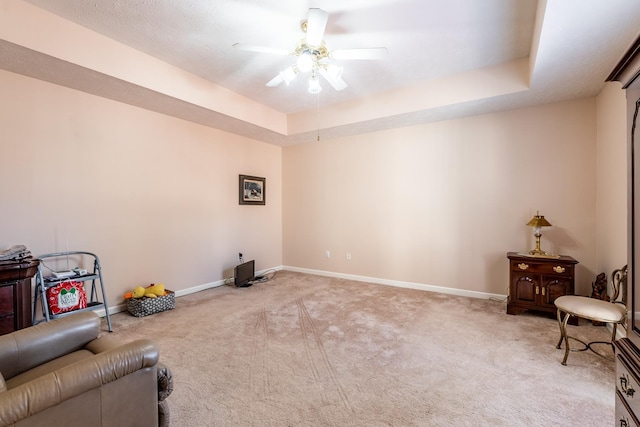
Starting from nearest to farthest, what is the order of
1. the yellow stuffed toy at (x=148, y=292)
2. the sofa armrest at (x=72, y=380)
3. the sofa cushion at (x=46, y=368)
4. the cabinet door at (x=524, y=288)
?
the sofa armrest at (x=72, y=380), the sofa cushion at (x=46, y=368), the cabinet door at (x=524, y=288), the yellow stuffed toy at (x=148, y=292)

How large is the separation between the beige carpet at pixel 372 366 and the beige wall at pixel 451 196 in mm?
841

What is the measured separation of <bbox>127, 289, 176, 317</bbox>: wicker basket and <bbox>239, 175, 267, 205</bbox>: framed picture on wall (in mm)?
2095

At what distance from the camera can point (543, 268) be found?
10.9 ft

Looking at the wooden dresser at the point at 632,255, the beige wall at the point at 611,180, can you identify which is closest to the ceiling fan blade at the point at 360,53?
the wooden dresser at the point at 632,255

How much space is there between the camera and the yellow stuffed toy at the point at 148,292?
350cm

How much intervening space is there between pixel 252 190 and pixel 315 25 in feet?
11.3

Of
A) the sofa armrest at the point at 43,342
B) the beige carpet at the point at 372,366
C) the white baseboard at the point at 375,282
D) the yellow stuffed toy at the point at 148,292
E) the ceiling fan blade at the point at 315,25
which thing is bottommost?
the beige carpet at the point at 372,366

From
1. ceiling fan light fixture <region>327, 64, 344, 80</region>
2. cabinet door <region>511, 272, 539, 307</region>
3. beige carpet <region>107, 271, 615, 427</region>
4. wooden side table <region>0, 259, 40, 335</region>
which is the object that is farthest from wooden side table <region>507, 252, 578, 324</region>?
wooden side table <region>0, 259, 40, 335</region>

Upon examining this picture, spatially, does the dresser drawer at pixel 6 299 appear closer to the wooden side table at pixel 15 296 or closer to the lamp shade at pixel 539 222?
the wooden side table at pixel 15 296

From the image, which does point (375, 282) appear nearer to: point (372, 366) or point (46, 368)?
point (372, 366)

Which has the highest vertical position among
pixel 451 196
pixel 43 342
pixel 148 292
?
pixel 451 196

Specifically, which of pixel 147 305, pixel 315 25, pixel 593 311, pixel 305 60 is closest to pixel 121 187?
pixel 147 305

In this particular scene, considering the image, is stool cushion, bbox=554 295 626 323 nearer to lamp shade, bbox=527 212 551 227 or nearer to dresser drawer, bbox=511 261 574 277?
dresser drawer, bbox=511 261 574 277

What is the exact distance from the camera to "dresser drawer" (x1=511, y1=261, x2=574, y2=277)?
3.21m
